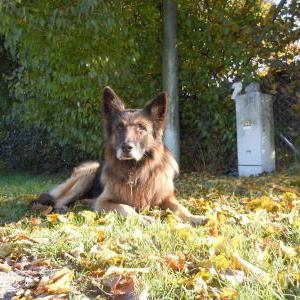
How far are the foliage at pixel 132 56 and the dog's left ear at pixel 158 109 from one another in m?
2.78

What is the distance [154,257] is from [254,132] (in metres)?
6.14

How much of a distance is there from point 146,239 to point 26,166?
11.2 m

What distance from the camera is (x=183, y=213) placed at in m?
4.16

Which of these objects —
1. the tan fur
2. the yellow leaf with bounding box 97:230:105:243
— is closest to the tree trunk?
the tan fur

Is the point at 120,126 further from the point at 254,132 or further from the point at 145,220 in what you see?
the point at 254,132

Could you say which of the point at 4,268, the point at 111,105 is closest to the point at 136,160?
the point at 111,105

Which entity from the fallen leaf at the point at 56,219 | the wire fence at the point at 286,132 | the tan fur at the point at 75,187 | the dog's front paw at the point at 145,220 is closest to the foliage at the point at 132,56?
the wire fence at the point at 286,132

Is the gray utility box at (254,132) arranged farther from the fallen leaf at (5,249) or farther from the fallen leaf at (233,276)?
the fallen leaf at (233,276)

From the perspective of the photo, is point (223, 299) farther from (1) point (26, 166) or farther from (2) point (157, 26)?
(1) point (26, 166)

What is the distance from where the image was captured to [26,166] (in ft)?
44.7

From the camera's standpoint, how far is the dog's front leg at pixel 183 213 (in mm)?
3924

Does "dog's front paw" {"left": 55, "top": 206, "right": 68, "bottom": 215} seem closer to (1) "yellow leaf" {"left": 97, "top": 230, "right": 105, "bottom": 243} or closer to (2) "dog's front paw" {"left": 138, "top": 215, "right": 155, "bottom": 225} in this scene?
(2) "dog's front paw" {"left": 138, "top": 215, "right": 155, "bottom": 225}

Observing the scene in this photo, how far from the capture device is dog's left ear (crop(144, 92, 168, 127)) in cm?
469

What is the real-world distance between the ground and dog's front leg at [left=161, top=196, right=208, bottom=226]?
10cm
